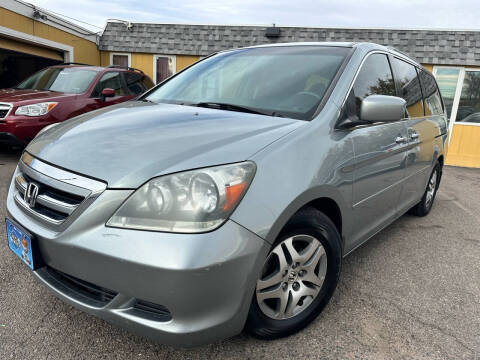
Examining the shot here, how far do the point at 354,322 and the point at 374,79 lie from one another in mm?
1596

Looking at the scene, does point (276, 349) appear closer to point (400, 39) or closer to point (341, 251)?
point (341, 251)

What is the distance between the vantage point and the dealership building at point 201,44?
8.74m

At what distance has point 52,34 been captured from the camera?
30.4 feet

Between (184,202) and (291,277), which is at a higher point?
(184,202)

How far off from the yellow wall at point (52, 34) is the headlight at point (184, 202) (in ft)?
28.0

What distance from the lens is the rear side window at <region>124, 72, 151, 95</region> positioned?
696 centimetres

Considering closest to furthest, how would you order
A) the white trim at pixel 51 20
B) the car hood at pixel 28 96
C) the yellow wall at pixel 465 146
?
the car hood at pixel 28 96, the white trim at pixel 51 20, the yellow wall at pixel 465 146

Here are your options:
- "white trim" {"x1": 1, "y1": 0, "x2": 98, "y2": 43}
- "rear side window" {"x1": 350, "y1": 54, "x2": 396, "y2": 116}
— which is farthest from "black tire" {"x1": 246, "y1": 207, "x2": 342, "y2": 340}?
"white trim" {"x1": 1, "y1": 0, "x2": 98, "y2": 43}

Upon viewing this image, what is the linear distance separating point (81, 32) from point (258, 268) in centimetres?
1101

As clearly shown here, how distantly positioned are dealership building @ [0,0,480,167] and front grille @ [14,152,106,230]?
26.1ft

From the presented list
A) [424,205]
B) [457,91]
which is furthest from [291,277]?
[457,91]

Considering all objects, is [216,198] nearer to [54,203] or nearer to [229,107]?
[54,203]

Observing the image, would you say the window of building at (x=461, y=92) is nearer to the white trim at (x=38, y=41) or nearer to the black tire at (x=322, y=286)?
the black tire at (x=322, y=286)

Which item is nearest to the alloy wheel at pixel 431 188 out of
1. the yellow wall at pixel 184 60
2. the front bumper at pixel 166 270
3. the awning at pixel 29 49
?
the front bumper at pixel 166 270
